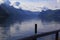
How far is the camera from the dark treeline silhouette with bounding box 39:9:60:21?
208cm

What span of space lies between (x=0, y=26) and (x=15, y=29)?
0.71 feet

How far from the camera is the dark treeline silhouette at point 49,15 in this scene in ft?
6.81

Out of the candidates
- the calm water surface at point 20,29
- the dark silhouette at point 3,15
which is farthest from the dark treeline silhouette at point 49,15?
the dark silhouette at point 3,15

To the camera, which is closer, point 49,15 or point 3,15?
point 3,15

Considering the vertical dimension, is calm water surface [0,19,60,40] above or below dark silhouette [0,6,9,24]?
below

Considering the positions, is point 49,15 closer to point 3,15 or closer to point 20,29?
point 20,29

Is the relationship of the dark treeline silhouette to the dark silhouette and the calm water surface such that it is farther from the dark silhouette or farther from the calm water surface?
the dark silhouette

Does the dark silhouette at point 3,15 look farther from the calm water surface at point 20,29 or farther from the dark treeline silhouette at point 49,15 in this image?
the dark treeline silhouette at point 49,15

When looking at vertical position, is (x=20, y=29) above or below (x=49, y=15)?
below

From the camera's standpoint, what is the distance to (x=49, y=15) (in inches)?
82.7

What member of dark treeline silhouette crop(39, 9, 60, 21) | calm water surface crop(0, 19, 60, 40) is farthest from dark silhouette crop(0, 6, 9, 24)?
dark treeline silhouette crop(39, 9, 60, 21)

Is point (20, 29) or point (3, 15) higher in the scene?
point (3, 15)

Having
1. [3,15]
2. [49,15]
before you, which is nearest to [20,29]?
[3,15]

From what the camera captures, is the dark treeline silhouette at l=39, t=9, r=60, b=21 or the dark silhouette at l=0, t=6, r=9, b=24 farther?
the dark treeline silhouette at l=39, t=9, r=60, b=21
